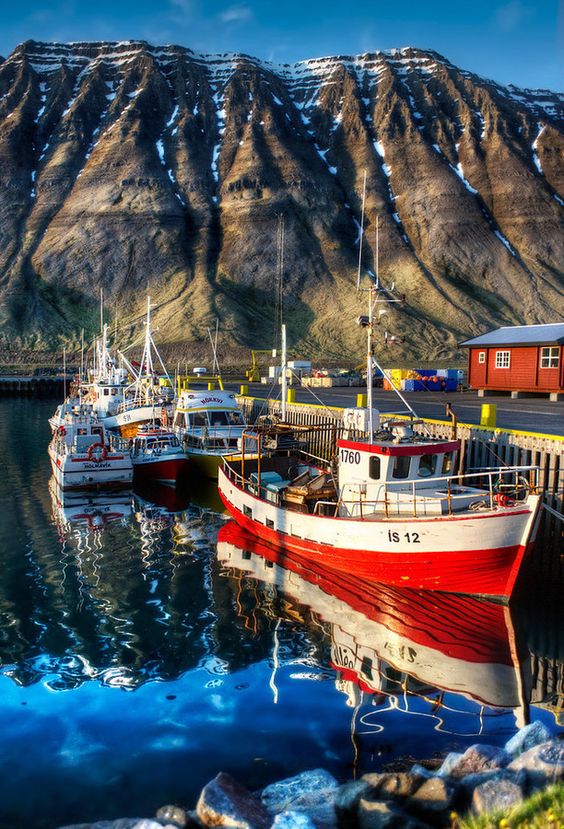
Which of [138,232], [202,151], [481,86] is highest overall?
[481,86]

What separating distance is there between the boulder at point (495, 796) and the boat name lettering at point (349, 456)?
1355 cm

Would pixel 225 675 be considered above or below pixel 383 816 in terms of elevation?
below

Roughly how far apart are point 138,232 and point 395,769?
117558mm

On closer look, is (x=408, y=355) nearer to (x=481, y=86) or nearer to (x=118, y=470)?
(x=118, y=470)

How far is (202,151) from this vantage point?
137 m

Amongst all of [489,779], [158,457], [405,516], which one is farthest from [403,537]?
[158,457]

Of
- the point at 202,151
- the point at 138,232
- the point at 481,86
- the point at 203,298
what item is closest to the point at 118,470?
the point at 203,298

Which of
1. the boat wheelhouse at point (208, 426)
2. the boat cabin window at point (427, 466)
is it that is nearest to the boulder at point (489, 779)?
the boat cabin window at point (427, 466)

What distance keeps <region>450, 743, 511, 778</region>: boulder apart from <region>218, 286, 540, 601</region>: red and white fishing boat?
8.47m

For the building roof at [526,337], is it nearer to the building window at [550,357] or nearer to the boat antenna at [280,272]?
the building window at [550,357]

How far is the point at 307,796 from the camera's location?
10305mm

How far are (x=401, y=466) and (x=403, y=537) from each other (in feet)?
8.85

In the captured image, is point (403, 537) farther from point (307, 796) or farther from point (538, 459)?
point (307, 796)

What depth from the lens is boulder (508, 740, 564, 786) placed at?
8.88 metres
